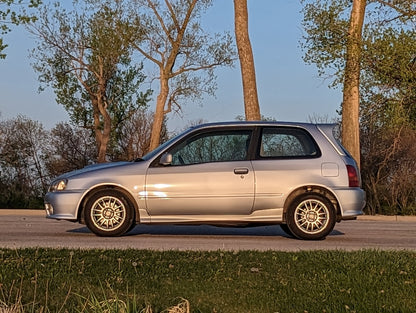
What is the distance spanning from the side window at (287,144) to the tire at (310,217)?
67cm

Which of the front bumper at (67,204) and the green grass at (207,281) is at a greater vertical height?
the front bumper at (67,204)

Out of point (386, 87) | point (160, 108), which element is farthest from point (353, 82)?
point (160, 108)

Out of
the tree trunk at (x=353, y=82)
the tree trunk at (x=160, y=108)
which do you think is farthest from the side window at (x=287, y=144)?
the tree trunk at (x=160, y=108)

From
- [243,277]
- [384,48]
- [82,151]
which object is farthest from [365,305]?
[82,151]

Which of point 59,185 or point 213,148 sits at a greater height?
point 213,148

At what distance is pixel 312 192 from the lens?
1116cm

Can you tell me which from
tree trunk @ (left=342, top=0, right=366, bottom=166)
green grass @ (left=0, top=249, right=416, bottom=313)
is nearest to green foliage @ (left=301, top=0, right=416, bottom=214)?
tree trunk @ (left=342, top=0, right=366, bottom=166)

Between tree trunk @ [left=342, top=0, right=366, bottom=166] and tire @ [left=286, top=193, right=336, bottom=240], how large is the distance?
432 inches

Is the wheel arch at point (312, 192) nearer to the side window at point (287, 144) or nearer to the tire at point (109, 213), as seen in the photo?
the side window at point (287, 144)

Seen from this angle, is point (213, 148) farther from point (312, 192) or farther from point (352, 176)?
point (352, 176)

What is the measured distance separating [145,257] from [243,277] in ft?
4.80

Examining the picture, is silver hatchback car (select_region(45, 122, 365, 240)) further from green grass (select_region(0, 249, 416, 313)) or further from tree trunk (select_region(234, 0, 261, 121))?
tree trunk (select_region(234, 0, 261, 121))

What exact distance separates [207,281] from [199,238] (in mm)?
4475

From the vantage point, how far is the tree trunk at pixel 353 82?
22.0 m
